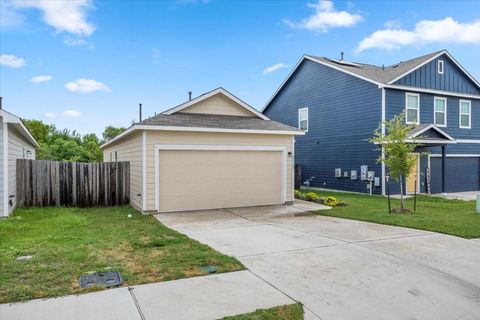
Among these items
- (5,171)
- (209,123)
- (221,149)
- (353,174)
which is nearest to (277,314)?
(221,149)

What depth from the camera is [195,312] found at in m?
3.51

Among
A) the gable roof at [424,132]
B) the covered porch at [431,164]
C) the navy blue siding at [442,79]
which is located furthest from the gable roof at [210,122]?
the navy blue siding at [442,79]

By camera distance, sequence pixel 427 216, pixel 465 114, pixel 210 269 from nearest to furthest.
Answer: pixel 210 269 < pixel 427 216 < pixel 465 114

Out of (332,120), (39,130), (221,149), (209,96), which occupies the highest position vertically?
(39,130)

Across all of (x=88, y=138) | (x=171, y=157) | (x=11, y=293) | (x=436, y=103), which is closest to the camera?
(x=11, y=293)

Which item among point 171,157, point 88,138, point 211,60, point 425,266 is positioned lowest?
point 425,266

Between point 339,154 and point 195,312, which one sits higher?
point 339,154

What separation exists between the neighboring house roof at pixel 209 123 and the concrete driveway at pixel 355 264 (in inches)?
115

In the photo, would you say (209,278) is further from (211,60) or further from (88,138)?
(88,138)

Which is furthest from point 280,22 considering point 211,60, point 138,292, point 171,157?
point 138,292

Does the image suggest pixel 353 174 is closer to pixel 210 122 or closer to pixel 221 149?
pixel 221 149

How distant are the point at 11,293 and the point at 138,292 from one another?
1.43 metres

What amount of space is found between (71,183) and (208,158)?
4.65 metres

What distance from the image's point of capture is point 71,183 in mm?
11211
